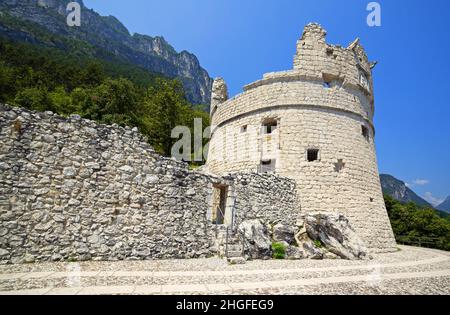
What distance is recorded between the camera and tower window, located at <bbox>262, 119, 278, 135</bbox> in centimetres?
1476

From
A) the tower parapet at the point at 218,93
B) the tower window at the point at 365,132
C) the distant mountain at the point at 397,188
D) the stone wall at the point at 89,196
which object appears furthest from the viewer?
the distant mountain at the point at 397,188

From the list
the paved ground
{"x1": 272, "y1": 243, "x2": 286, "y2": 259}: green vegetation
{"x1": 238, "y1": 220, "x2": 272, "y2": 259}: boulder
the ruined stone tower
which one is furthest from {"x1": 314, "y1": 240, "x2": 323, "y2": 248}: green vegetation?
the paved ground

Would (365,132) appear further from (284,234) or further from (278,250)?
(278,250)

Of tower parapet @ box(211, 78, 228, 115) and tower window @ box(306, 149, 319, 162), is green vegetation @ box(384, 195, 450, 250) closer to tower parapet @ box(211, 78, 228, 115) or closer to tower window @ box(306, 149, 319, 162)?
tower window @ box(306, 149, 319, 162)

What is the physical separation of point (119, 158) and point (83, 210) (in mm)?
1842

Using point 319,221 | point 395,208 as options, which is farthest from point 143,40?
point 319,221

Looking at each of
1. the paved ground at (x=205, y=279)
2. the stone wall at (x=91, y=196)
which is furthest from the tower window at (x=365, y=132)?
the stone wall at (x=91, y=196)

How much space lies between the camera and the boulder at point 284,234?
10344 mm

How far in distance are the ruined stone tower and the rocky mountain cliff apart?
66123 mm

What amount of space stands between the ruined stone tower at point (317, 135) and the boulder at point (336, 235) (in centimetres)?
180

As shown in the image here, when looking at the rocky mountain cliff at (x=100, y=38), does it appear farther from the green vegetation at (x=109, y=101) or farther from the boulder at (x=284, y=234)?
the boulder at (x=284, y=234)

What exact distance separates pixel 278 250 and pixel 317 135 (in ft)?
23.1
